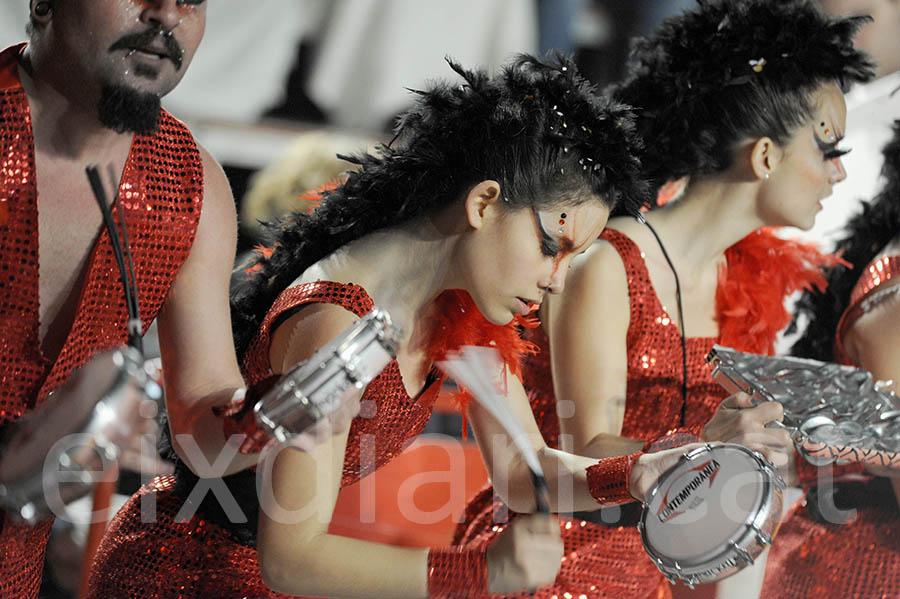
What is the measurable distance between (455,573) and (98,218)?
0.68m

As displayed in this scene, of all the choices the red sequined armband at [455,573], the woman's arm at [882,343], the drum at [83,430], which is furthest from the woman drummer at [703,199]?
the drum at [83,430]

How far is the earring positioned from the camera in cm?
139

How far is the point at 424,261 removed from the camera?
5.50 feet

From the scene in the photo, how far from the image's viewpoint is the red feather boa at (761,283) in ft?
7.59

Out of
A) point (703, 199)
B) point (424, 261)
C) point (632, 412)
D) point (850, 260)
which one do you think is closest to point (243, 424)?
point (424, 261)

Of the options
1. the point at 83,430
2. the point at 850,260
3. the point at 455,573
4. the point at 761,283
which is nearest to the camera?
the point at 83,430

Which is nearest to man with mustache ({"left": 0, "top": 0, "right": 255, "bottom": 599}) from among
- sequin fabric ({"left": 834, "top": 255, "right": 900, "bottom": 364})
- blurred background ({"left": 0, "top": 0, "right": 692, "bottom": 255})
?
sequin fabric ({"left": 834, "top": 255, "right": 900, "bottom": 364})

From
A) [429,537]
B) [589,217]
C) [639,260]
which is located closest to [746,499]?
[589,217]

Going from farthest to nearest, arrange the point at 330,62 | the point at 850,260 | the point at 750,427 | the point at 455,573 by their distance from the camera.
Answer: the point at 330,62 → the point at 850,260 → the point at 750,427 → the point at 455,573

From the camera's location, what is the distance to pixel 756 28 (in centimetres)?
228

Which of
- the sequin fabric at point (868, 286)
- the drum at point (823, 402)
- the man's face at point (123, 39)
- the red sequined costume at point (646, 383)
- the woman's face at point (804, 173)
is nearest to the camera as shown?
the man's face at point (123, 39)

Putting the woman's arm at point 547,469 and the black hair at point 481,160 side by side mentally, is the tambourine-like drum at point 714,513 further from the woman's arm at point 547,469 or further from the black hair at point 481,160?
the black hair at point 481,160

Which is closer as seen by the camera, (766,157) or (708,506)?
(708,506)

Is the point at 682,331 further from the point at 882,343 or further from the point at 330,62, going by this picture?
the point at 330,62
